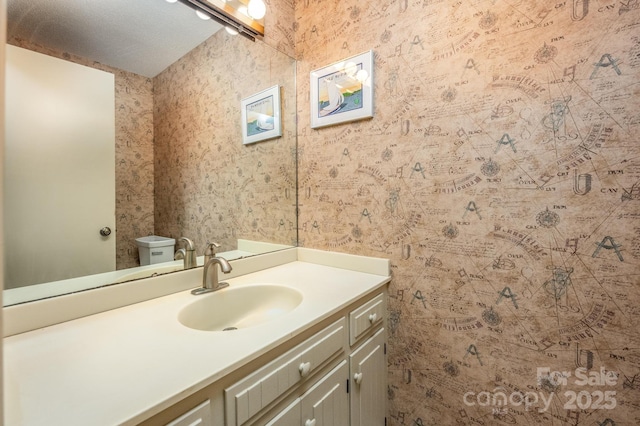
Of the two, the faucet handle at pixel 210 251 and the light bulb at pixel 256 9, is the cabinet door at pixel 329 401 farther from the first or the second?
the light bulb at pixel 256 9

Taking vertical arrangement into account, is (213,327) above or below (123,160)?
below

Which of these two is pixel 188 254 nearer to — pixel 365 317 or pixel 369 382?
pixel 365 317

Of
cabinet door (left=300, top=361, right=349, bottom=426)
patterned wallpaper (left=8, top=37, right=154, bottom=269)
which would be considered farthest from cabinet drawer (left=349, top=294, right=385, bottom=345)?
patterned wallpaper (left=8, top=37, right=154, bottom=269)

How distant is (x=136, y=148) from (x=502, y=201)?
4.51ft

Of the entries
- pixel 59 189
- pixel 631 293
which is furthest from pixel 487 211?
pixel 59 189

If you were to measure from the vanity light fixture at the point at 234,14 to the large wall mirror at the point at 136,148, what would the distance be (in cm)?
4

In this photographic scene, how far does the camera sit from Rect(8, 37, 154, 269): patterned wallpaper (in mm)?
993

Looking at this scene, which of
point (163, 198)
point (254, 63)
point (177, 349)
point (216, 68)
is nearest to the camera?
point (177, 349)

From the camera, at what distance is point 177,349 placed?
0.69m

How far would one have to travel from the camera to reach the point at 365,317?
3.71 feet

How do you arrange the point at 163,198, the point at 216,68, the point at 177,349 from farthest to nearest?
the point at 216,68 → the point at 163,198 → the point at 177,349

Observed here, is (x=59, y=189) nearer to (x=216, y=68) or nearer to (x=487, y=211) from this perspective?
(x=216, y=68)

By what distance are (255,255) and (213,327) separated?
43 centimetres

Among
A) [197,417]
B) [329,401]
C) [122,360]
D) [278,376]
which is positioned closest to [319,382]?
[329,401]
